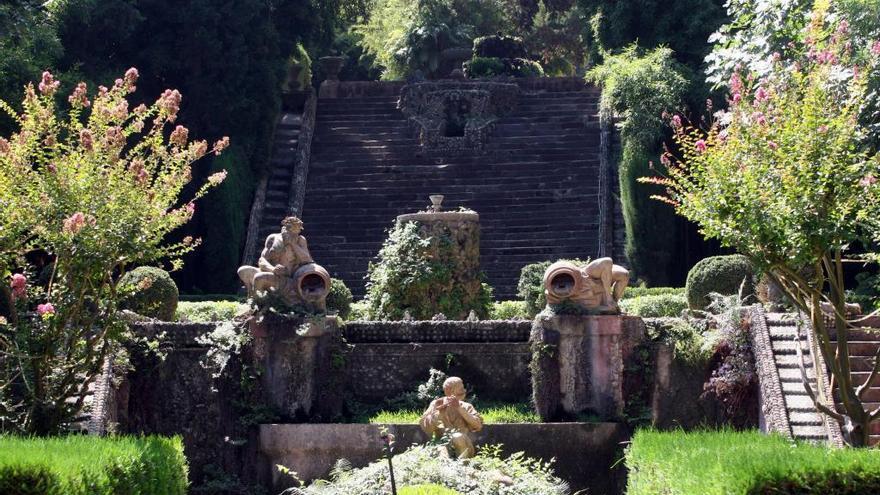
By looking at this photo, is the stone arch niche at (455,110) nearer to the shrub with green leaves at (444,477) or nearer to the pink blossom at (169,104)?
the pink blossom at (169,104)

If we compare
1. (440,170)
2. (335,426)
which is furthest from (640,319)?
(440,170)

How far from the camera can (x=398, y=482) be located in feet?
49.7

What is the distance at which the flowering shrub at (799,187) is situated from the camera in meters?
14.9

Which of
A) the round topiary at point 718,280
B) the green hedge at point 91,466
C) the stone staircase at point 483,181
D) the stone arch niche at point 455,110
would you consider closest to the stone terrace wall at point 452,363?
the round topiary at point 718,280

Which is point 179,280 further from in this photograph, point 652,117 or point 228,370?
point 228,370

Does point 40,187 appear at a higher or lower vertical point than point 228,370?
higher

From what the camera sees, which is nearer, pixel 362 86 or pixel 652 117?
pixel 652 117

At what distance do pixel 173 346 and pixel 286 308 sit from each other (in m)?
1.41

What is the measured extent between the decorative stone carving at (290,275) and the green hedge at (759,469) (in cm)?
619

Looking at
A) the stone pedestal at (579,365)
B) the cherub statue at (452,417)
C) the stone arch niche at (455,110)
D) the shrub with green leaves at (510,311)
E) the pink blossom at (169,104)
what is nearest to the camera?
the cherub statue at (452,417)

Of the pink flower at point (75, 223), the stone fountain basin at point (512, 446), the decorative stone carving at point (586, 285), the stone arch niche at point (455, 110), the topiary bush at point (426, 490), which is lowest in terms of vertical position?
the topiary bush at point (426, 490)

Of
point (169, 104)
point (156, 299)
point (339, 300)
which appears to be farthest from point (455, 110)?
point (169, 104)

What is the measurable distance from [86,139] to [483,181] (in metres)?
20.3

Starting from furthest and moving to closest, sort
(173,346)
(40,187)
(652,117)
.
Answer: (652,117) → (173,346) → (40,187)
